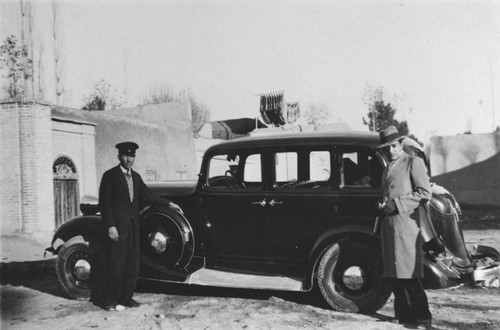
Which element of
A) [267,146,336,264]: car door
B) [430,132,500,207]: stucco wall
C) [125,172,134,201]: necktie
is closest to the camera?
[267,146,336,264]: car door

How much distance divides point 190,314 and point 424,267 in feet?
8.12

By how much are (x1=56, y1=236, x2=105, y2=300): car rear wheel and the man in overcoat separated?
3.44m

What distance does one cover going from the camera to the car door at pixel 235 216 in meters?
5.54

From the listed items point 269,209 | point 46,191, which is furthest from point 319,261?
point 46,191

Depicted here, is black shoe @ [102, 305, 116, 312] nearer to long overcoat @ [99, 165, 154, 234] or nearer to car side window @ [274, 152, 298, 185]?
long overcoat @ [99, 165, 154, 234]

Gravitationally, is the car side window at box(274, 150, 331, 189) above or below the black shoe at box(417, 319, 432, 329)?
above

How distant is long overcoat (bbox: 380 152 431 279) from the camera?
4.30 metres

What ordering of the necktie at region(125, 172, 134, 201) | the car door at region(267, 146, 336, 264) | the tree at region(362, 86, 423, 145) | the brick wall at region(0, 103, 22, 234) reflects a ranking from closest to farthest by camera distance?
the car door at region(267, 146, 336, 264), the necktie at region(125, 172, 134, 201), the brick wall at region(0, 103, 22, 234), the tree at region(362, 86, 423, 145)

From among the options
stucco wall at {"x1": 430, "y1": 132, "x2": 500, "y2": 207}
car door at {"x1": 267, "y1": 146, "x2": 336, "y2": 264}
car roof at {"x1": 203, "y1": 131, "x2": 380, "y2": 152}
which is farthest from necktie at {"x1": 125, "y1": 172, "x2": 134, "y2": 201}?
stucco wall at {"x1": 430, "y1": 132, "x2": 500, "y2": 207}

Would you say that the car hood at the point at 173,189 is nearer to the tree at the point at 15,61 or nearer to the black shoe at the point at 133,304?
the black shoe at the point at 133,304

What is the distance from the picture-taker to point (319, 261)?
502 cm

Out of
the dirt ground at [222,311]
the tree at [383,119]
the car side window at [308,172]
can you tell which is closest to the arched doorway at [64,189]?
the dirt ground at [222,311]

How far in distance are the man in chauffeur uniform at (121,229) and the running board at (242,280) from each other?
2.33ft

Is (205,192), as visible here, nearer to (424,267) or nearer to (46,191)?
(424,267)
